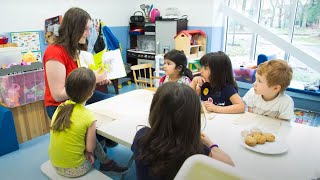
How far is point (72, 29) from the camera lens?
5.68 ft

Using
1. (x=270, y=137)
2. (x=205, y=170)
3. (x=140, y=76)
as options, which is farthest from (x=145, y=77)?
(x=205, y=170)

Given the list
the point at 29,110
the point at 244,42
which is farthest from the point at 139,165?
the point at 244,42

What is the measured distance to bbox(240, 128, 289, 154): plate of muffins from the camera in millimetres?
1188

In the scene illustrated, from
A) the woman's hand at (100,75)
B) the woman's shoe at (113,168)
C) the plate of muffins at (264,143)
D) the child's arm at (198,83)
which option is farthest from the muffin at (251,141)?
the woman's hand at (100,75)

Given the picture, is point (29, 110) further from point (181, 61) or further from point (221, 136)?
point (221, 136)

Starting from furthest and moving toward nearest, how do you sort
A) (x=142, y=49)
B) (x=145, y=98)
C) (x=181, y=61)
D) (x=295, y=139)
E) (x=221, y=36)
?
(x=142, y=49)
(x=221, y=36)
(x=181, y=61)
(x=145, y=98)
(x=295, y=139)

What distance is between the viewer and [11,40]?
123 inches

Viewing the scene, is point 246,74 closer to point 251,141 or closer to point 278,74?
point 278,74

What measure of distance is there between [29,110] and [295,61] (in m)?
3.80

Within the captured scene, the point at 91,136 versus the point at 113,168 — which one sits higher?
the point at 91,136

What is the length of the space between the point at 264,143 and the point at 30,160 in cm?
→ 212

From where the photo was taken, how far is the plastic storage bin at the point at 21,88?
248cm

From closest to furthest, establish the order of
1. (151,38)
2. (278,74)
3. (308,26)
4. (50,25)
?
(278,74) < (50,25) < (308,26) < (151,38)

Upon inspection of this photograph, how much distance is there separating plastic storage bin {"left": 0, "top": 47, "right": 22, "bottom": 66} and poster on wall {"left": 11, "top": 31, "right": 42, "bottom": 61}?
649 mm
